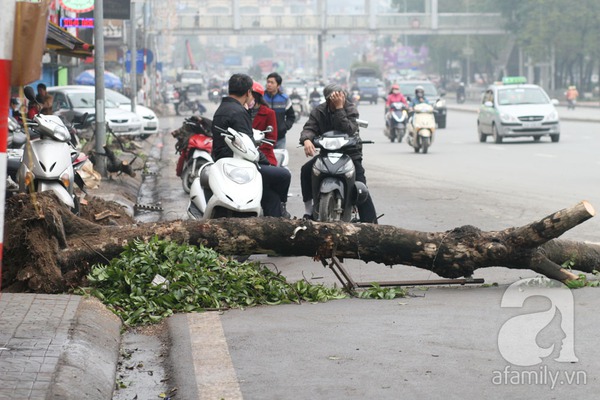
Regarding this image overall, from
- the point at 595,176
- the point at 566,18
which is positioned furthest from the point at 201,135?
the point at 566,18

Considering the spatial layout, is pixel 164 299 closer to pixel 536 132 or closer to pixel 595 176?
pixel 595 176

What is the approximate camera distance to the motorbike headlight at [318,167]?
1148cm

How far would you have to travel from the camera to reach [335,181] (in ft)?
37.5

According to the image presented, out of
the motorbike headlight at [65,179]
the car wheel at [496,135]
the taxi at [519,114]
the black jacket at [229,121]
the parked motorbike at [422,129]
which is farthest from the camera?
the car wheel at [496,135]

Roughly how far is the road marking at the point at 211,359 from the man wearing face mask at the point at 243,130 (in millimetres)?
3238

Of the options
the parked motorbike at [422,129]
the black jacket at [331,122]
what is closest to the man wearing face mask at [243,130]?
the black jacket at [331,122]

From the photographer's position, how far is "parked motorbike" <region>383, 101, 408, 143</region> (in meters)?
34.5

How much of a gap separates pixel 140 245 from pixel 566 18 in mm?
77718

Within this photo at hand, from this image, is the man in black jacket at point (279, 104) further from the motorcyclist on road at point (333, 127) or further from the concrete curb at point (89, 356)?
the concrete curb at point (89, 356)

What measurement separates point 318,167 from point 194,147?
18.9 feet

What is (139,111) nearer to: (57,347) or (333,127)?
(333,127)

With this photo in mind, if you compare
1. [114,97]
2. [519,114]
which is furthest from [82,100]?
[519,114]

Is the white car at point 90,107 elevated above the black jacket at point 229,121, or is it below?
below

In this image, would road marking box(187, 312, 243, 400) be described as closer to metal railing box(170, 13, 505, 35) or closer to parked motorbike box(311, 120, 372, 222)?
parked motorbike box(311, 120, 372, 222)
